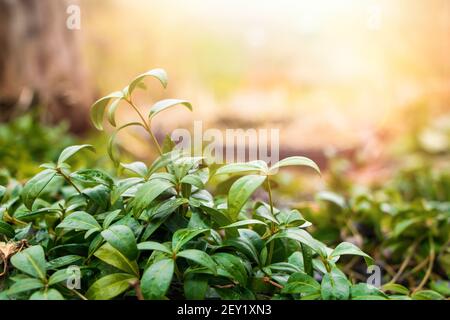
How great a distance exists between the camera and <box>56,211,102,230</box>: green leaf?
2.85 ft

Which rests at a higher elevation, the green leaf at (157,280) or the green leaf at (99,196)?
the green leaf at (99,196)

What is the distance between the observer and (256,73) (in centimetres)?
467

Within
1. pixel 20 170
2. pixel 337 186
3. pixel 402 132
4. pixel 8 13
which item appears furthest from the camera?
pixel 402 132

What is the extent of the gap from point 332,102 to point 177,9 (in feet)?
5.42

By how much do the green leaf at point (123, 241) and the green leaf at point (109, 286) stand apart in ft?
0.11

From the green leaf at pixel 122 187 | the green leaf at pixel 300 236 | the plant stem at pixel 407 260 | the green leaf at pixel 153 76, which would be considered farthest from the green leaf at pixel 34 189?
the plant stem at pixel 407 260

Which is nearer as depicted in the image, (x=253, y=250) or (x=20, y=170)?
(x=253, y=250)

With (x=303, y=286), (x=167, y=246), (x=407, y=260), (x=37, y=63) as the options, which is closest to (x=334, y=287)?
(x=303, y=286)

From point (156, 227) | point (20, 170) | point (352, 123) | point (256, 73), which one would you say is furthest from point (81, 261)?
point (256, 73)

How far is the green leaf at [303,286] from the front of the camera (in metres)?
0.83

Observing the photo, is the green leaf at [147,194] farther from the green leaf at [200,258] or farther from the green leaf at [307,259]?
the green leaf at [307,259]

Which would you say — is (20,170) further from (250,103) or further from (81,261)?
(250,103)

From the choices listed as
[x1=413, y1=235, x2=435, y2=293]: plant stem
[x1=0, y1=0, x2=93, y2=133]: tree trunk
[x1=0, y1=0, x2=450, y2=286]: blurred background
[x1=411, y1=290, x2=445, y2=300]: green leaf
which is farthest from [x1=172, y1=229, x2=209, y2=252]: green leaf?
[x1=0, y1=0, x2=93, y2=133]: tree trunk

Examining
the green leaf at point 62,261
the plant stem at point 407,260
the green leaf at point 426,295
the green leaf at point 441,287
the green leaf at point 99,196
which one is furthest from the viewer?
the plant stem at point 407,260
